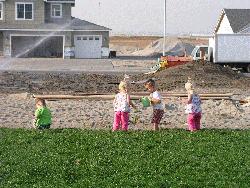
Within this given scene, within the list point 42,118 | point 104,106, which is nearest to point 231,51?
point 104,106

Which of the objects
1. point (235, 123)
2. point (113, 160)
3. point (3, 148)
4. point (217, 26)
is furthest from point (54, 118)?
point (217, 26)

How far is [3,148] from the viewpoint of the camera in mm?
11836

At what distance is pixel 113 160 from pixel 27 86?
1908 cm

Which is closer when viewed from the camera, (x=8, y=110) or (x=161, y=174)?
(x=161, y=174)

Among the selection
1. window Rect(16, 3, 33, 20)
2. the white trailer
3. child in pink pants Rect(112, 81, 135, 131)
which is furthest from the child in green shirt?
window Rect(16, 3, 33, 20)

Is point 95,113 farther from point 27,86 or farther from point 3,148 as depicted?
point 27,86

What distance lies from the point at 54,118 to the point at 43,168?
24.6 feet

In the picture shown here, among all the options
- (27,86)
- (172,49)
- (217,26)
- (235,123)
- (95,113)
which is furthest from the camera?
(172,49)

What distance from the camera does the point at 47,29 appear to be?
60438mm

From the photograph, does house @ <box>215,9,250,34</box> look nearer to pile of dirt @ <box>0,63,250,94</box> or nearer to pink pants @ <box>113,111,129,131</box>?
pile of dirt @ <box>0,63,250,94</box>

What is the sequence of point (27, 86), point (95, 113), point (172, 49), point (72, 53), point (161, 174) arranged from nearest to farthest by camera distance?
point (161, 174) < point (95, 113) < point (27, 86) < point (72, 53) < point (172, 49)

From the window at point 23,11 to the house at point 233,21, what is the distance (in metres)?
18.6

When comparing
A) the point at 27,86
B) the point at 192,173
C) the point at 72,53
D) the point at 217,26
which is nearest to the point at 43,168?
the point at 192,173

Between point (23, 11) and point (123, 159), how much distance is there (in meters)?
51.6
